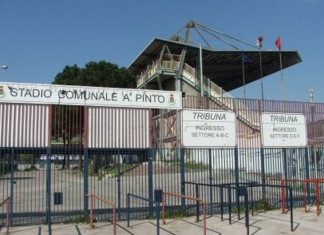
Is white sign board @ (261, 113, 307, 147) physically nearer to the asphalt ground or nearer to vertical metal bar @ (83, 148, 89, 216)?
the asphalt ground

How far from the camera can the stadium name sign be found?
41.9 feet

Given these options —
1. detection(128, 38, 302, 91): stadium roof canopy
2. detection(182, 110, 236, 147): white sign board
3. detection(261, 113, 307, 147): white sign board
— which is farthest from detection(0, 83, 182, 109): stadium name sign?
detection(128, 38, 302, 91): stadium roof canopy

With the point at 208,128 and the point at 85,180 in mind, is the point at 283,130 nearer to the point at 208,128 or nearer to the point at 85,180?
the point at 208,128

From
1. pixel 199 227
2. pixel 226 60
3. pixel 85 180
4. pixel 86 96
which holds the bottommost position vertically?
pixel 199 227

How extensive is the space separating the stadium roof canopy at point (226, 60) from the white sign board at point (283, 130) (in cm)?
3134

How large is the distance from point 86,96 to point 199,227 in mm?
5188

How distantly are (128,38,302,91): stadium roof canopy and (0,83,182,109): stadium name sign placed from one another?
33755 millimetres

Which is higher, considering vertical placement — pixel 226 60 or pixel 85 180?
pixel 226 60

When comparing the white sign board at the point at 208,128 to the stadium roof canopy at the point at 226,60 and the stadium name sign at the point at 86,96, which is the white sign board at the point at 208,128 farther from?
the stadium roof canopy at the point at 226,60

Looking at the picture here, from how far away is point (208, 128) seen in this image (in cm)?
1476

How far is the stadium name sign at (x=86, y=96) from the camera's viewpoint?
12.8 m

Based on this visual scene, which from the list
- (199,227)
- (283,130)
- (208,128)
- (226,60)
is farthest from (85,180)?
(226,60)

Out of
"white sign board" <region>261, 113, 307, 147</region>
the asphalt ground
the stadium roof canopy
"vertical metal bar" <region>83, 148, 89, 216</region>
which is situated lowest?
the asphalt ground

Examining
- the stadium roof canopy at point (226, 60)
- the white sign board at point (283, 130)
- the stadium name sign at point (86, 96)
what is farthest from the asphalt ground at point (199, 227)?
the stadium roof canopy at point (226, 60)
